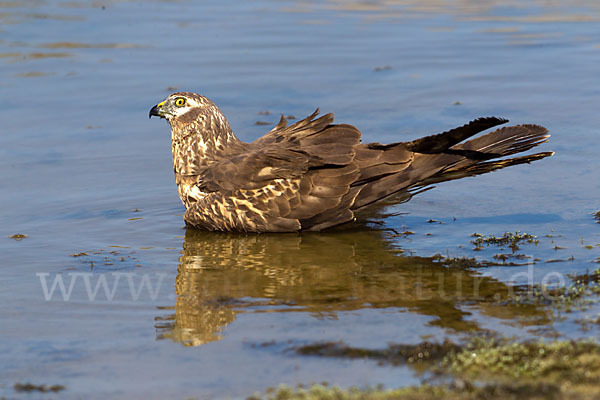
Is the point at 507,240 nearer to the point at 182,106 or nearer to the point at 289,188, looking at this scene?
the point at 289,188

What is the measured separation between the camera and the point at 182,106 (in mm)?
9406

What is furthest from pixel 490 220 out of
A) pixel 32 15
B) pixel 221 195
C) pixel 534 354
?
pixel 32 15

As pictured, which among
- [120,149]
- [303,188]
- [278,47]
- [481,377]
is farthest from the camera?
[278,47]

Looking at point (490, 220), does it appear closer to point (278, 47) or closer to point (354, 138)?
point (354, 138)

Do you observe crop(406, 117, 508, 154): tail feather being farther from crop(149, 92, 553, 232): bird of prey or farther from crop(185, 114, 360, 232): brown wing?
crop(185, 114, 360, 232): brown wing

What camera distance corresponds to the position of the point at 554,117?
11.4m

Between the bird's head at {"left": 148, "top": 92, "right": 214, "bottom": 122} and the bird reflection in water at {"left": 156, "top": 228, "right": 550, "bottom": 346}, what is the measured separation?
144 centimetres

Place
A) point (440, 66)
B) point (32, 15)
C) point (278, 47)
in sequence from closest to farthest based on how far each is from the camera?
point (440, 66), point (278, 47), point (32, 15)

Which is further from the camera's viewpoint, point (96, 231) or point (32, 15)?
point (32, 15)

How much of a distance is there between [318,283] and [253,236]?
1.57 meters

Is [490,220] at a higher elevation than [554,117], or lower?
lower

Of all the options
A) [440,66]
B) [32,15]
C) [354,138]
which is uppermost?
[32,15]

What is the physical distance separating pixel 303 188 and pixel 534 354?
3570 mm

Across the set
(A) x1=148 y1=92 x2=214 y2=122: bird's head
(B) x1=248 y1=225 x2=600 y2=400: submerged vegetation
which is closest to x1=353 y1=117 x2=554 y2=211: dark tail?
(A) x1=148 y1=92 x2=214 y2=122: bird's head
